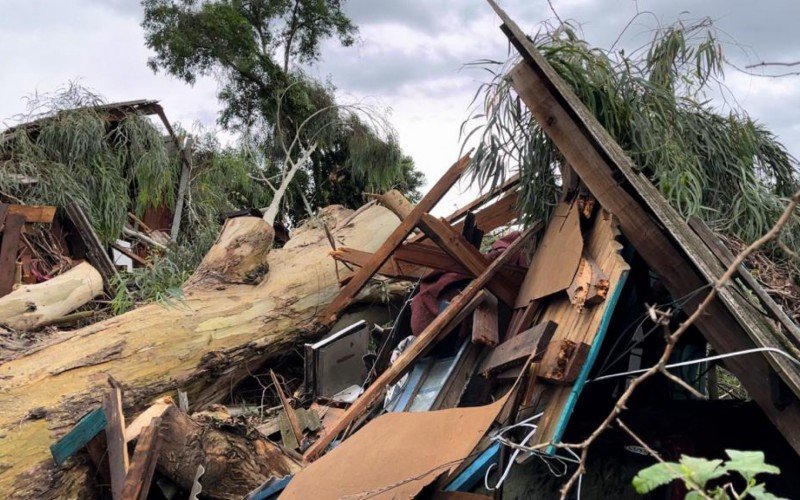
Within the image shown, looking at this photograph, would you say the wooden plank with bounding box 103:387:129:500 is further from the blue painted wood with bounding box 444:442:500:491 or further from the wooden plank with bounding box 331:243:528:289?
the wooden plank with bounding box 331:243:528:289

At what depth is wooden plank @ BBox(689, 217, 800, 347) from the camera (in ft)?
7.13

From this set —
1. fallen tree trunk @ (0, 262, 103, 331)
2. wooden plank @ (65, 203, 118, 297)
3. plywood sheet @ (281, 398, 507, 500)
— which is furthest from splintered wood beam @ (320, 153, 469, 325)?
wooden plank @ (65, 203, 118, 297)

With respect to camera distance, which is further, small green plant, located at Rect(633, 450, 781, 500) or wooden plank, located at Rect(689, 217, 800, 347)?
wooden plank, located at Rect(689, 217, 800, 347)

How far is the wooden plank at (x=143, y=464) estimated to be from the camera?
2682 mm

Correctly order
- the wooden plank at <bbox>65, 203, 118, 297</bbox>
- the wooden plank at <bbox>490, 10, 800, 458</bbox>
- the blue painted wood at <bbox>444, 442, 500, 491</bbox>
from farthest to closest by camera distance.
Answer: the wooden plank at <bbox>65, 203, 118, 297</bbox> → the blue painted wood at <bbox>444, 442, 500, 491</bbox> → the wooden plank at <bbox>490, 10, 800, 458</bbox>

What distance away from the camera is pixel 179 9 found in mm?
16656

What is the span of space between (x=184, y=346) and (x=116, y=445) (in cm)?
145

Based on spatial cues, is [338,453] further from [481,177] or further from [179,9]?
[179,9]

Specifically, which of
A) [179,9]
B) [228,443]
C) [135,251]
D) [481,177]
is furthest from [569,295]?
[179,9]

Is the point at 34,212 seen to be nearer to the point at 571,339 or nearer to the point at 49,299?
the point at 49,299

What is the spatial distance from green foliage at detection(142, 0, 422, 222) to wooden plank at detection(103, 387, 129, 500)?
8770 millimetres

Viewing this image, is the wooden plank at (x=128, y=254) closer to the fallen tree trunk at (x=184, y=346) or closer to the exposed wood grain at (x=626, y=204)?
the fallen tree trunk at (x=184, y=346)

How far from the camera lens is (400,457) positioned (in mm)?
2252

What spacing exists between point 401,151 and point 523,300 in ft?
24.7
